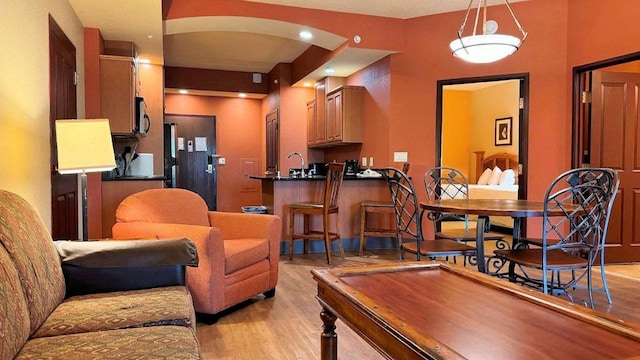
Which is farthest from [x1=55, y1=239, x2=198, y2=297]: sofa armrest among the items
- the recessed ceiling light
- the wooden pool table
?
the recessed ceiling light

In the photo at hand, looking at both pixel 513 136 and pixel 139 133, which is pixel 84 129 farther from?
pixel 513 136

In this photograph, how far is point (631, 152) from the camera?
4.59m

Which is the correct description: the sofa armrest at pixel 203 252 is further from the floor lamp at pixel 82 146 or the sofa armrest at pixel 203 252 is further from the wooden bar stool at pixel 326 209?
the wooden bar stool at pixel 326 209

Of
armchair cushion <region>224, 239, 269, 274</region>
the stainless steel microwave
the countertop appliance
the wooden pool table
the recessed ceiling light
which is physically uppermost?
the recessed ceiling light

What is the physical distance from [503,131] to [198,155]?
19.5 feet

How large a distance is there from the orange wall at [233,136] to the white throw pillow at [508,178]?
181 inches

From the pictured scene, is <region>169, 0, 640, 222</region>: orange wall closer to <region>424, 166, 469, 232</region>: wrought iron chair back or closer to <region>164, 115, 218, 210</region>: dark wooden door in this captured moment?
<region>424, 166, 469, 232</region>: wrought iron chair back

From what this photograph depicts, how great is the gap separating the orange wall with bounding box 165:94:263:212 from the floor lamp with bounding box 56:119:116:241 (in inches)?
237

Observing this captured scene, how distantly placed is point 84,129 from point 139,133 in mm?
2634

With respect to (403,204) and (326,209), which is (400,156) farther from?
(403,204)

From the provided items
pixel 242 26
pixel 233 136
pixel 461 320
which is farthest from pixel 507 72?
pixel 233 136

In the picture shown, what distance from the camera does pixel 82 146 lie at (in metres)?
2.41

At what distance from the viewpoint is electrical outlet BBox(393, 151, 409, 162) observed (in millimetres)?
5426

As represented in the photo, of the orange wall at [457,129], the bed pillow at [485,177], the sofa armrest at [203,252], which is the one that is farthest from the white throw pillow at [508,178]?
the sofa armrest at [203,252]
